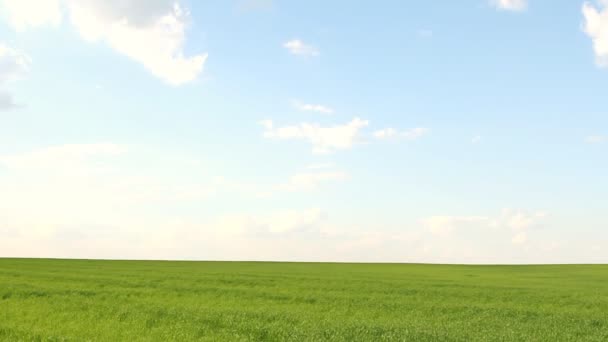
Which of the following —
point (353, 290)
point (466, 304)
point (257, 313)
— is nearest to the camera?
point (257, 313)

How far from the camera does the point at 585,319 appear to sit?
87.1 feet

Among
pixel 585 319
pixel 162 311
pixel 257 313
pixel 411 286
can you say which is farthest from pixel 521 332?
pixel 411 286

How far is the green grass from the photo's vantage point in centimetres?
2136

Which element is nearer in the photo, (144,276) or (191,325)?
(191,325)

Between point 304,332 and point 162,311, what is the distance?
7.53 m

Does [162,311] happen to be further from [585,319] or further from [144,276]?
[144,276]

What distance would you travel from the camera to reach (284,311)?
88.6ft

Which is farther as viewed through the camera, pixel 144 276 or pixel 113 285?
pixel 144 276

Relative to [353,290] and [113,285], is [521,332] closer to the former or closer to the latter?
[353,290]

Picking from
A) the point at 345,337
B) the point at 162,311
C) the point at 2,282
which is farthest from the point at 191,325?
the point at 2,282

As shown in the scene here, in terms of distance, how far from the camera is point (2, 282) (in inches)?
1529

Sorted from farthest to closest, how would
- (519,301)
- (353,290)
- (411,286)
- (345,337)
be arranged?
1. (411,286)
2. (353,290)
3. (519,301)
4. (345,337)

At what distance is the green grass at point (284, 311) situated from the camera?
2136 centimetres

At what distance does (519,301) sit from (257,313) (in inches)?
635
